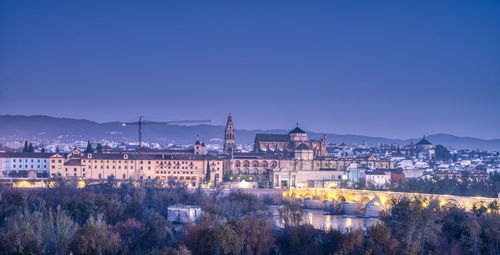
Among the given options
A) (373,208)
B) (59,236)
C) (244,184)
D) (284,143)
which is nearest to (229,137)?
(284,143)

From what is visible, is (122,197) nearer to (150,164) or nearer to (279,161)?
(150,164)

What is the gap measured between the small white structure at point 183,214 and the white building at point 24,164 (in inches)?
735

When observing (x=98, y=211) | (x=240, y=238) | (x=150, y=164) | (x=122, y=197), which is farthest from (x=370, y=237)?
(x=150, y=164)

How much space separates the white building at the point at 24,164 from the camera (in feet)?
153

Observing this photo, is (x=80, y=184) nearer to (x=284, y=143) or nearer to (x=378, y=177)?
(x=378, y=177)

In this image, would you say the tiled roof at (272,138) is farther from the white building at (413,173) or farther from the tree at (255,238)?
the tree at (255,238)

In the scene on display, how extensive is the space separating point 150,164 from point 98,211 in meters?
19.2

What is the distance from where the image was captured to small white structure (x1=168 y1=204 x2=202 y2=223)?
29642 mm

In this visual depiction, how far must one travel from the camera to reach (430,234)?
22.7 m

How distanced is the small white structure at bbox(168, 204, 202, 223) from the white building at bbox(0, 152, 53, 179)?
61.3 ft

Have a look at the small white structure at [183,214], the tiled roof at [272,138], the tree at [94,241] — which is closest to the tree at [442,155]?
the tiled roof at [272,138]

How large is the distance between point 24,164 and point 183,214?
22.1 metres

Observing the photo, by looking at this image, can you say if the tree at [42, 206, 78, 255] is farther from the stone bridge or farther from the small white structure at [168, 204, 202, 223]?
the stone bridge

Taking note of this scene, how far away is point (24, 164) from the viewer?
4809 centimetres
